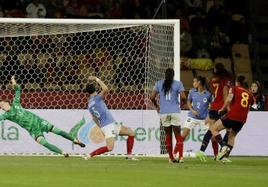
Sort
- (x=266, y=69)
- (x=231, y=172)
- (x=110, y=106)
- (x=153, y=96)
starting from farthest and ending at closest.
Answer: (x=266, y=69)
(x=110, y=106)
(x=153, y=96)
(x=231, y=172)

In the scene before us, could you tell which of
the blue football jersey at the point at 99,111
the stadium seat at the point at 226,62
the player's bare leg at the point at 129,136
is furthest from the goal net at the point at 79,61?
the stadium seat at the point at 226,62

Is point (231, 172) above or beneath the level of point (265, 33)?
beneath

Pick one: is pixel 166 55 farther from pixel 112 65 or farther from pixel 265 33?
pixel 265 33

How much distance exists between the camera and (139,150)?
817 inches

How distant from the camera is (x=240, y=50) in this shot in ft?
88.0

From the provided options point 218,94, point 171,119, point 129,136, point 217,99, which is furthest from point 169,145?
point 218,94

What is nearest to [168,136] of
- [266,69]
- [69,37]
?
[69,37]

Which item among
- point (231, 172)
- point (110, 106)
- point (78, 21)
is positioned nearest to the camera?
point (231, 172)

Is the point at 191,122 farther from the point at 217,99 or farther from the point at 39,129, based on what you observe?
the point at 39,129

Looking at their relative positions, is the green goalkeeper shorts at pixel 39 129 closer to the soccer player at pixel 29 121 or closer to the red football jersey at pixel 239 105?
the soccer player at pixel 29 121

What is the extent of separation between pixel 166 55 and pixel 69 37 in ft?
8.38

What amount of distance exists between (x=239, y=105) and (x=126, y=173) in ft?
14.0

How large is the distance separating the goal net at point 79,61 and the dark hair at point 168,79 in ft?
8.61

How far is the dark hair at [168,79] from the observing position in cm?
1735
